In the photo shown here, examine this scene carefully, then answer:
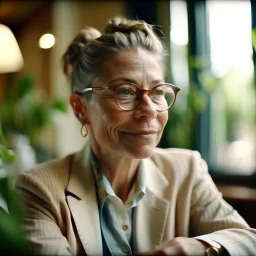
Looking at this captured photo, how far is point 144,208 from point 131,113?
326mm

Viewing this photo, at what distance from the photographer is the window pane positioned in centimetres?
176

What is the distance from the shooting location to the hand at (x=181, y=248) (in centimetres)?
105

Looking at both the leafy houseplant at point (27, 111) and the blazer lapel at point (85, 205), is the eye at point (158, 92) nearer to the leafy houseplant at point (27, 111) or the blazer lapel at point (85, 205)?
the blazer lapel at point (85, 205)

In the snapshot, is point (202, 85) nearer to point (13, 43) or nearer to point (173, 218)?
point (173, 218)

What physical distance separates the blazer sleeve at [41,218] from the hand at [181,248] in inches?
9.1

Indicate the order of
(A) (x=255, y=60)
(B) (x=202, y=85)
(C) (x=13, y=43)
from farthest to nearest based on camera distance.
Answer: (C) (x=13, y=43), (B) (x=202, y=85), (A) (x=255, y=60)

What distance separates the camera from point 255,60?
61.7 inches

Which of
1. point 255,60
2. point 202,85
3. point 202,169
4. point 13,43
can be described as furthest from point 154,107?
point 13,43

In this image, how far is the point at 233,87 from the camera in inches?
77.1

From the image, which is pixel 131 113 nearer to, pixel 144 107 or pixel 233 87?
pixel 144 107

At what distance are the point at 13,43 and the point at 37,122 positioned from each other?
1.92 ft

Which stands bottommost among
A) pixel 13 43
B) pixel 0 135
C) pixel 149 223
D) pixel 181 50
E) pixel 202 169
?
pixel 149 223

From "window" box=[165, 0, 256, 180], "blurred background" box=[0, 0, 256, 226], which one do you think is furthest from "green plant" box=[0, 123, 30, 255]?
"window" box=[165, 0, 256, 180]

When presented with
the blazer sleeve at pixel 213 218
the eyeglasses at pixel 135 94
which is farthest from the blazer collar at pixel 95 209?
the eyeglasses at pixel 135 94
